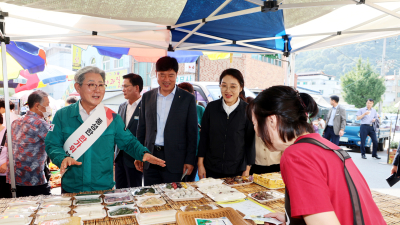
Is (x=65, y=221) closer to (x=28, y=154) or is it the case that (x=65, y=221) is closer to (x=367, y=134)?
(x=28, y=154)

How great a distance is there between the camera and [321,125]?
920 centimetres

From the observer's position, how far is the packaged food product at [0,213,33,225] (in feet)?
4.36

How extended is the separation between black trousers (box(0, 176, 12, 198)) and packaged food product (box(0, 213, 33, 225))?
209 cm

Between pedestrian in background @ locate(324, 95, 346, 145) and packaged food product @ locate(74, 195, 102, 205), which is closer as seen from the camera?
packaged food product @ locate(74, 195, 102, 205)

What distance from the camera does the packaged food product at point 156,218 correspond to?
1.39 meters

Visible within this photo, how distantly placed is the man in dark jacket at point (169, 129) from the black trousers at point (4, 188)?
1612 mm

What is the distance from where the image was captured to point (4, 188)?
312cm

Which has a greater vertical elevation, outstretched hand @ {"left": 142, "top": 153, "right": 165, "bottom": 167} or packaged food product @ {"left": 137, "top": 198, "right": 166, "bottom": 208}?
outstretched hand @ {"left": 142, "top": 153, "right": 165, "bottom": 167}

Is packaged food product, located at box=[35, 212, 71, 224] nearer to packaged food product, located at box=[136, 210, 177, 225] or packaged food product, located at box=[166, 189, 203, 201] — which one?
packaged food product, located at box=[136, 210, 177, 225]

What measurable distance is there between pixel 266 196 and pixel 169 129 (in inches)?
47.3

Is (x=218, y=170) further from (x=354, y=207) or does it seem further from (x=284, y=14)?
(x=284, y=14)

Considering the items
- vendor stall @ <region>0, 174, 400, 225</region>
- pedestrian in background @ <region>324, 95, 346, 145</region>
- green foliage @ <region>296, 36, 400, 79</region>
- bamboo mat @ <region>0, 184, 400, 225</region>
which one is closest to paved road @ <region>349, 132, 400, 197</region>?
pedestrian in background @ <region>324, 95, 346, 145</region>

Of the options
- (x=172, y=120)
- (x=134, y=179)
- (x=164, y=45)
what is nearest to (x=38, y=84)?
(x=164, y=45)

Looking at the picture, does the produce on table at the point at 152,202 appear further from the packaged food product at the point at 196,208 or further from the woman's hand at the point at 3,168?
the woman's hand at the point at 3,168
